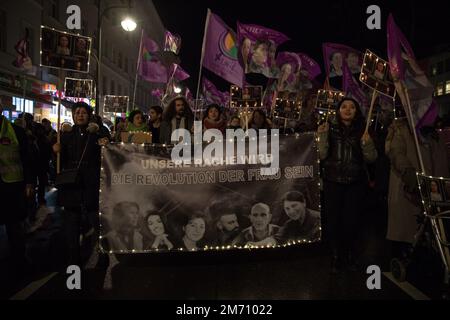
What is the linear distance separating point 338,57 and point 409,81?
961 cm

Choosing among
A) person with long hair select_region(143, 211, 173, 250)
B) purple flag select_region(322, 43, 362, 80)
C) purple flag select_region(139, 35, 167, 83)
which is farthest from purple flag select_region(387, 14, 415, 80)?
purple flag select_region(139, 35, 167, 83)

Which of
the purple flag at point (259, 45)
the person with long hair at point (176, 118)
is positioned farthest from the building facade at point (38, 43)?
the person with long hair at point (176, 118)

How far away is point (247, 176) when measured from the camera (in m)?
5.28

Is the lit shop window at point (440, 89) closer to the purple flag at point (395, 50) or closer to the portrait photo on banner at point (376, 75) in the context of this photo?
the portrait photo on banner at point (376, 75)

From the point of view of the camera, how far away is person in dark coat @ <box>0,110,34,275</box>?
16.5 feet

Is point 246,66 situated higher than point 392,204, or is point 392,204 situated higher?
point 246,66

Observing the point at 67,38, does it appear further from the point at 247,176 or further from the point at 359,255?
the point at 359,255

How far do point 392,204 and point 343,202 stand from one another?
1.91ft

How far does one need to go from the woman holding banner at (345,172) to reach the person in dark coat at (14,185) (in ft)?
11.1

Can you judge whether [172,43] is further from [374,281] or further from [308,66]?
[374,281]

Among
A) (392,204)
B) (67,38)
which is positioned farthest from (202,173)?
(67,38)

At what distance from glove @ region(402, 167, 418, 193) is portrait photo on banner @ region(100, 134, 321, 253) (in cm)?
103

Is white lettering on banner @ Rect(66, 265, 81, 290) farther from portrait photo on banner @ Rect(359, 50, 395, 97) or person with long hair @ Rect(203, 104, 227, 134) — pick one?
portrait photo on banner @ Rect(359, 50, 395, 97)

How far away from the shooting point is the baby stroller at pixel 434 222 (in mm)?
4137
